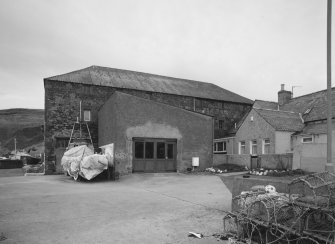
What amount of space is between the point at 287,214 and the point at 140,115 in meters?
16.0

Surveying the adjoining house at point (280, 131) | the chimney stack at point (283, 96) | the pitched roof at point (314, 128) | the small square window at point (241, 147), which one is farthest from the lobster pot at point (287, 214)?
the chimney stack at point (283, 96)

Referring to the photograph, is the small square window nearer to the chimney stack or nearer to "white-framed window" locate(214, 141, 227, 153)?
"white-framed window" locate(214, 141, 227, 153)

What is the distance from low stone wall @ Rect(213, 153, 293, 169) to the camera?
19.8 metres

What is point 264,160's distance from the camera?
71.1 feet

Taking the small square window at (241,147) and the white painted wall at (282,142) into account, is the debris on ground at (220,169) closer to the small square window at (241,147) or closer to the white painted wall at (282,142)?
the white painted wall at (282,142)

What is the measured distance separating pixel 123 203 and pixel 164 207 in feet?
5.29

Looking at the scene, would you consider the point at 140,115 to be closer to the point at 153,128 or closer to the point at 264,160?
the point at 153,128

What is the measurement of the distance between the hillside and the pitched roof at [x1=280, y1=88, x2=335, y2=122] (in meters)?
62.5

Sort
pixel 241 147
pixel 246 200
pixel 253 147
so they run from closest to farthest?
pixel 246 200 → pixel 253 147 → pixel 241 147

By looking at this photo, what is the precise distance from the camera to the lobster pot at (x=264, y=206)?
217 inches

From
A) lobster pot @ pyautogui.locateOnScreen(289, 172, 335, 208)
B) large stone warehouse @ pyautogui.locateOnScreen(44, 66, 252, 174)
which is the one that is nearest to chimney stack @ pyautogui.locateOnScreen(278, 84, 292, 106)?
large stone warehouse @ pyautogui.locateOnScreen(44, 66, 252, 174)

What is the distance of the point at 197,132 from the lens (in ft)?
74.5

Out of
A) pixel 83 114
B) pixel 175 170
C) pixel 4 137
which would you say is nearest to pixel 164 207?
pixel 175 170

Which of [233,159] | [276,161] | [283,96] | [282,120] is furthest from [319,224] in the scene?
[283,96]
